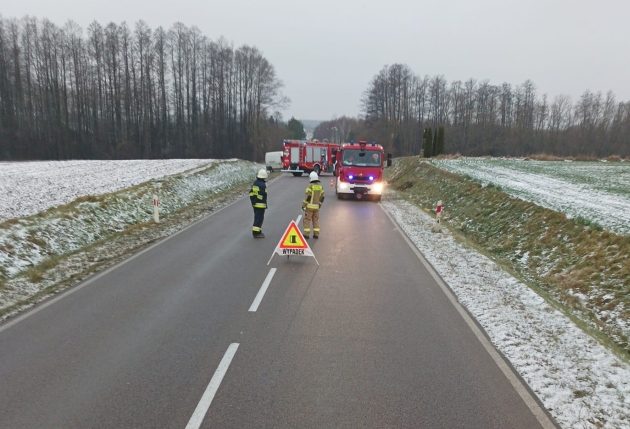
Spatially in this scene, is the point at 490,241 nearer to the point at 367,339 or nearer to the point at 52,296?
the point at 367,339

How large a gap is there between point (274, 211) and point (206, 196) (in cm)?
649

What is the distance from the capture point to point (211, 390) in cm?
438

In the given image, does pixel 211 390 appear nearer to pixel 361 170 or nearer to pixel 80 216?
pixel 80 216

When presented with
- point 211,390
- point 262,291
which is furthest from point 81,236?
point 211,390

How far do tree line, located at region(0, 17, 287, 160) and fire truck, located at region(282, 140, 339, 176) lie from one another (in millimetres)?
37302

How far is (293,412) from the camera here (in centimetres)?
→ 406

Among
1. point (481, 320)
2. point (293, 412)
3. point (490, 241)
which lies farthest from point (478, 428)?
point (490, 241)

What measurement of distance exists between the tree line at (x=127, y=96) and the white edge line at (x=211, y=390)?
210 ft

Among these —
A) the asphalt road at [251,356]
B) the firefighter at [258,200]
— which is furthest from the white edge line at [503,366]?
the firefighter at [258,200]

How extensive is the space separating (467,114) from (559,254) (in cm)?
9408

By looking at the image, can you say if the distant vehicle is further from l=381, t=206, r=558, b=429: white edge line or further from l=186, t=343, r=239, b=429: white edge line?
l=186, t=343, r=239, b=429: white edge line

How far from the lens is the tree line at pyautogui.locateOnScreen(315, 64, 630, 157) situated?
8738 cm

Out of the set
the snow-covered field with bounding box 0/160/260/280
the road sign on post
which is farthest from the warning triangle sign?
the snow-covered field with bounding box 0/160/260/280

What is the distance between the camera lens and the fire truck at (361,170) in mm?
21484
